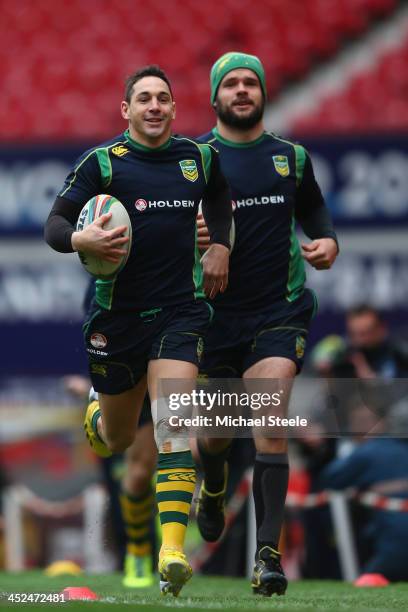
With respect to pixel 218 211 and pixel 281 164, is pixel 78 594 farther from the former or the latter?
pixel 281 164

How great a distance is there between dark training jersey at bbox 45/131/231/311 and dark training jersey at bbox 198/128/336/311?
56cm

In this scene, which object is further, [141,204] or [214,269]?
[214,269]

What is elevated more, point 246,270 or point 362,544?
point 246,270

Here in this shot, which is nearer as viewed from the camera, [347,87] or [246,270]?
[246,270]

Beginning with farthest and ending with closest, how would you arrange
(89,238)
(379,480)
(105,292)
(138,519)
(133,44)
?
(133,44), (379,480), (138,519), (105,292), (89,238)

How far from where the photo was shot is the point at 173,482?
17.7 feet

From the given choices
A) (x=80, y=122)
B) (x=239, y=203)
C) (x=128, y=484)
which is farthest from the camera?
(x=80, y=122)

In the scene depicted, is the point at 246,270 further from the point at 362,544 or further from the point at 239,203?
the point at 362,544

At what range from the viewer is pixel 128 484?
7844 millimetres

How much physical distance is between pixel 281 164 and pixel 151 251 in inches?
42.9

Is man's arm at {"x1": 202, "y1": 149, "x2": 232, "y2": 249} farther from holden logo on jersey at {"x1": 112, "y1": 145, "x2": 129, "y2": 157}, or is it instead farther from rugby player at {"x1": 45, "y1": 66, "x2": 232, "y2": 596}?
holden logo on jersey at {"x1": 112, "y1": 145, "x2": 129, "y2": 157}

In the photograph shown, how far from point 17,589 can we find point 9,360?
4.31 meters

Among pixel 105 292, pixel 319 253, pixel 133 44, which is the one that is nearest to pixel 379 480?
pixel 319 253

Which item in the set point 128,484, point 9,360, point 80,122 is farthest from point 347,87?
point 128,484
